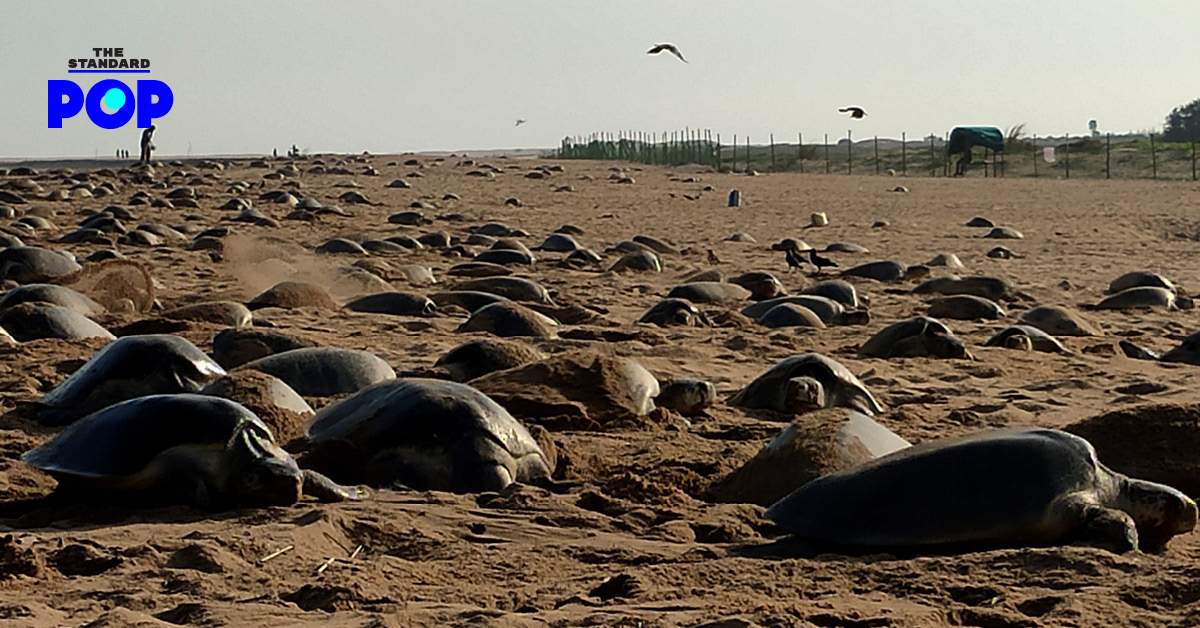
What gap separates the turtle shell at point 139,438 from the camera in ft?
13.8

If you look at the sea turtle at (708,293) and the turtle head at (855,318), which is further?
the sea turtle at (708,293)

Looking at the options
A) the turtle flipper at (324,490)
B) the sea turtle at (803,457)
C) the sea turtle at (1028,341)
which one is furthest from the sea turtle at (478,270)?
the turtle flipper at (324,490)

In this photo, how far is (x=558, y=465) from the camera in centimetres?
496

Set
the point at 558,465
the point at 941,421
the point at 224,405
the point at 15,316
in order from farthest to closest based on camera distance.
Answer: the point at 15,316 → the point at 941,421 → the point at 558,465 → the point at 224,405

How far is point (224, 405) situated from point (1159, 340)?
6.68 meters

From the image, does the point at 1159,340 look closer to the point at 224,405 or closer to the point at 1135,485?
the point at 1135,485

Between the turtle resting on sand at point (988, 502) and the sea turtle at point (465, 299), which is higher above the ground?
the sea turtle at point (465, 299)

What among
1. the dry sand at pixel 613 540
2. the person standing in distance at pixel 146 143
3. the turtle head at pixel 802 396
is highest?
the person standing in distance at pixel 146 143

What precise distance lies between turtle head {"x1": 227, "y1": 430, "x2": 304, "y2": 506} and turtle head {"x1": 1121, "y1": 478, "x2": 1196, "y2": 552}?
238cm

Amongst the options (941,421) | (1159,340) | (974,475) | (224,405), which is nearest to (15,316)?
(224,405)

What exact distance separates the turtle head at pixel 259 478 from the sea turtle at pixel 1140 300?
8028mm

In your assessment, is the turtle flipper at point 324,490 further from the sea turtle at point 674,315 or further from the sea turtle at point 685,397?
the sea turtle at point 674,315

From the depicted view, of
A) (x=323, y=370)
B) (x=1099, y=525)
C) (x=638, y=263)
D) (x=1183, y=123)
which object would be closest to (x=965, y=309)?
(x=638, y=263)

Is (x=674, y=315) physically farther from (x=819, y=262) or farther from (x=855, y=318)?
(x=819, y=262)
